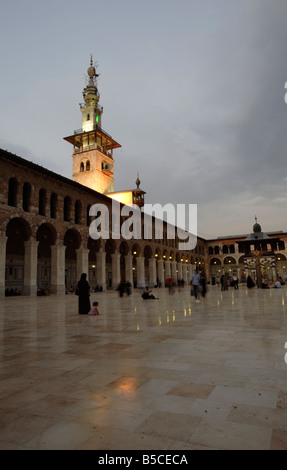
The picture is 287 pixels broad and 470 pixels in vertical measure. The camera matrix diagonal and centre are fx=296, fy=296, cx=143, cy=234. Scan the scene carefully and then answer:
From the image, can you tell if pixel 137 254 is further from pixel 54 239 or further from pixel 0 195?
A: pixel 0 195

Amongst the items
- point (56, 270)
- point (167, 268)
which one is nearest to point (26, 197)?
point (56, 270)

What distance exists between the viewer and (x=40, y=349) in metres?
5.14

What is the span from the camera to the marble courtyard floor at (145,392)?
2174 mm

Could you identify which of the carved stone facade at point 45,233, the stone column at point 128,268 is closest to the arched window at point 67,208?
the carved stone facade at point 45,233

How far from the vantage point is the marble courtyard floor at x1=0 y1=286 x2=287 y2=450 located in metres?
2.17

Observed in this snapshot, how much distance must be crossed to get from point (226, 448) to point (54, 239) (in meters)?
26.1

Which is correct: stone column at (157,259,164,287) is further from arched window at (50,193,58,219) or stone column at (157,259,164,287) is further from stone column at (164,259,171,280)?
arched window at (50,193,58,219)

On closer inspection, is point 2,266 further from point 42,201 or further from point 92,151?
point 92,151

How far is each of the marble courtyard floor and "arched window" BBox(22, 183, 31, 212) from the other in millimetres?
19966

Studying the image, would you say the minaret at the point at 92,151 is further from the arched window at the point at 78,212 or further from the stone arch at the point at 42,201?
the stone arch at the point at 42,201

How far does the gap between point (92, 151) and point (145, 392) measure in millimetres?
48081

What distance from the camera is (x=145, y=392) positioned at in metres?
3.06

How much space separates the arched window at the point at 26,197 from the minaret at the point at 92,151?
23.5 meters
